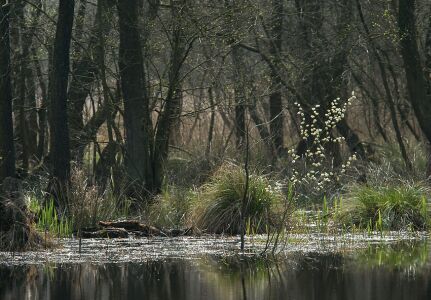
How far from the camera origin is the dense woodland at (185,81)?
1959 cm

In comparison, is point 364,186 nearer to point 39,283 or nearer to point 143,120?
point 143,120

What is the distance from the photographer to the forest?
1667 cm

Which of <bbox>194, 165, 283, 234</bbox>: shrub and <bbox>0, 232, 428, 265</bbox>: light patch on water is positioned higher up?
<bbox>194, 165, 283, 234</bbox>: shrub

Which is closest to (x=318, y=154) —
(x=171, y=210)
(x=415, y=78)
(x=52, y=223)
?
(x=415, y=78)

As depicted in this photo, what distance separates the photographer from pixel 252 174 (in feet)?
56.1

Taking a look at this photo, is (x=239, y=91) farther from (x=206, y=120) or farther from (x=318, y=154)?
(x=206, y=120)

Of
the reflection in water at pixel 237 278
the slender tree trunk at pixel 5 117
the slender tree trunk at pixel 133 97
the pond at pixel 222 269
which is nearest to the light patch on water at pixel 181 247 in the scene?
the pond at pixel 222 269

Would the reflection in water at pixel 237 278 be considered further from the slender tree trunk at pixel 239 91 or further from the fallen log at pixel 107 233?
the slender tree trunk at pixel 239 91

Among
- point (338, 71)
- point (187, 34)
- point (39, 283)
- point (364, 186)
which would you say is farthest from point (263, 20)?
point (39, 283)

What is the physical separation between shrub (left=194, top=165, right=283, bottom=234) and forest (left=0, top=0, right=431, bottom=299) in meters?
0.02

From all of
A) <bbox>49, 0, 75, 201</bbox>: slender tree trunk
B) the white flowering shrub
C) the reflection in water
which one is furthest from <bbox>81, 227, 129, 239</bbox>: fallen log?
the reflection in water

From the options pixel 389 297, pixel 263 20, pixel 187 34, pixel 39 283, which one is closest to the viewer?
pixel 389 297

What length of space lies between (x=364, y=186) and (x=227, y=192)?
2350 mm

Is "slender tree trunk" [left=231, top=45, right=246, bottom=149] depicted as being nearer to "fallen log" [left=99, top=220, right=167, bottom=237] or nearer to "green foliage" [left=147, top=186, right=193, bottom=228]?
"green foliage" [left=147, top=186, right=193, bottom=228]
